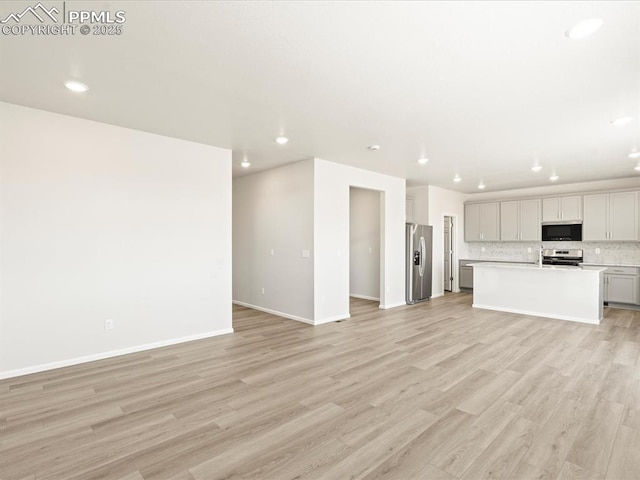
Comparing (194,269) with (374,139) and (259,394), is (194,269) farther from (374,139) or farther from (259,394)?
(374,139)

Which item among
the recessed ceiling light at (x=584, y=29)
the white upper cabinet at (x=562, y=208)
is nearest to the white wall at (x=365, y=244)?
the white upper cabinet at (x=562, y=208)

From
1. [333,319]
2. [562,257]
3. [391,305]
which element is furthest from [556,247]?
[333,319]

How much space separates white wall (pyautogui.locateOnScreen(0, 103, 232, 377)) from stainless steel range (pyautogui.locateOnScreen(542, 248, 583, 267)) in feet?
24.8

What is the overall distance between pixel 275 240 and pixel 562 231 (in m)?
6.58

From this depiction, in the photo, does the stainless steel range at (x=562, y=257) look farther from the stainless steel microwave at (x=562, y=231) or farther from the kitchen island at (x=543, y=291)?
the kitchen island at (x=543, y=291)

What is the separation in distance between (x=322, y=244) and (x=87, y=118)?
3500mm

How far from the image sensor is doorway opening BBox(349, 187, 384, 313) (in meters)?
7.75

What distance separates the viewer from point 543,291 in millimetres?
6090

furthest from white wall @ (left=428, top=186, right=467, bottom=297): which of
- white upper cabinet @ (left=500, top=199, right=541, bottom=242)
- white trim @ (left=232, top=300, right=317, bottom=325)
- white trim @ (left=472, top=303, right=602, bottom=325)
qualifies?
white trim @ (left=232, top=300, right=317, bottom=325)

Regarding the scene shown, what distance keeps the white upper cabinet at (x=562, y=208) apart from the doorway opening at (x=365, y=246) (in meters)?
4.04

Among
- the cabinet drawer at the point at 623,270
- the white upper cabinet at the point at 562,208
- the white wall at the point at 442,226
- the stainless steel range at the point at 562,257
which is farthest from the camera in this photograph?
the white wall at the point at 442,226

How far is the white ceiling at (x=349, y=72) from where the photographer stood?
79.3 inches

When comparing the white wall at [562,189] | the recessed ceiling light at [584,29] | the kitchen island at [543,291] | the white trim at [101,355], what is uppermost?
the recessed ceiling light at [584,29]

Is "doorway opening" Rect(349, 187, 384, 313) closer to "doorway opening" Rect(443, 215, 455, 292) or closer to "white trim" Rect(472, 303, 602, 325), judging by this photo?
"white trim" Rect(472, 303, 602, 325)
